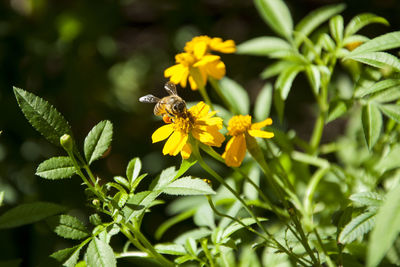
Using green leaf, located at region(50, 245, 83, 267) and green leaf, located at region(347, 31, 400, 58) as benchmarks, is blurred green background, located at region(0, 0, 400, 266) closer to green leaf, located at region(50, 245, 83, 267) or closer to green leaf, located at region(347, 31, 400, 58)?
green leaf, located at region(50, 245, 83, 267)

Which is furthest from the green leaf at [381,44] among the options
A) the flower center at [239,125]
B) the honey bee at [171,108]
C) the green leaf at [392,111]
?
the honey bee at [171,108]

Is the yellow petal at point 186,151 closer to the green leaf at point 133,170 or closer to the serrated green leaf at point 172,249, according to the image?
the green leaf at point 133,170

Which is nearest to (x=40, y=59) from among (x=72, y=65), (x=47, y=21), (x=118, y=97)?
(x=72, y=65)

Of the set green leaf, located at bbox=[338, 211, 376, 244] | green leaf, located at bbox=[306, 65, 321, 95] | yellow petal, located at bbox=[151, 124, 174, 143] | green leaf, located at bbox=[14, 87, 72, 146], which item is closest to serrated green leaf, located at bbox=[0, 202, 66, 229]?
green leaf, located at bbox=[14, 87, 72, 146]

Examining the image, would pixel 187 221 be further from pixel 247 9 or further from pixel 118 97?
pixel 247 9

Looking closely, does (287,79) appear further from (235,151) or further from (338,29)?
(235,151)

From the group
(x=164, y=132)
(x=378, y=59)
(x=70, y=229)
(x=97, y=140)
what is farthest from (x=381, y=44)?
(x=70, y=229)
